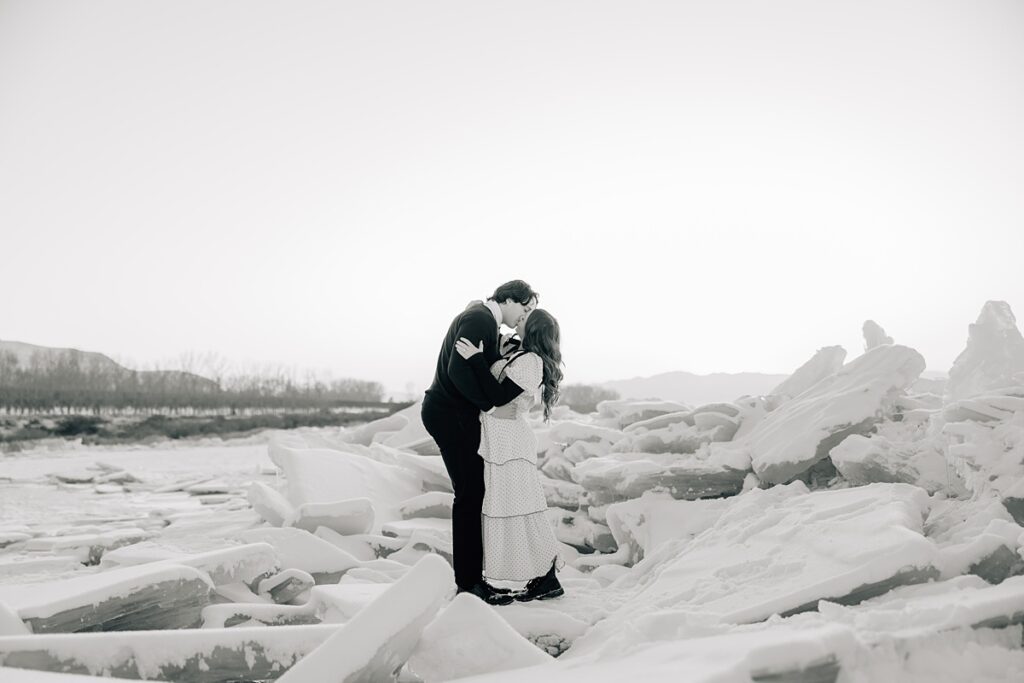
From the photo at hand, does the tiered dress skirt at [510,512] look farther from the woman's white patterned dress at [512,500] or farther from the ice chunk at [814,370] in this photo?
the ice chunk at [814,370]

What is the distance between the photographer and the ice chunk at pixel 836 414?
4191mm

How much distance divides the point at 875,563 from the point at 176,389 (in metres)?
30.4

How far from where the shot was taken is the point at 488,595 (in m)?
3.25

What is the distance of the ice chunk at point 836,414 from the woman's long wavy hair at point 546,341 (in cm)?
174

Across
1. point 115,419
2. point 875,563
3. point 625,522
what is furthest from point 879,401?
point 115,419

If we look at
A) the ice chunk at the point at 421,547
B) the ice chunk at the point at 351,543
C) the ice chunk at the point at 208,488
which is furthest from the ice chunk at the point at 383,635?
the ice chunk at the point at 208,488

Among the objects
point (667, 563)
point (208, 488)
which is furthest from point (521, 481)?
point (208, 488)

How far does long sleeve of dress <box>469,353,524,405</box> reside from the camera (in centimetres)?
321

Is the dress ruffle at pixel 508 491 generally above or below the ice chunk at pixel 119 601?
above

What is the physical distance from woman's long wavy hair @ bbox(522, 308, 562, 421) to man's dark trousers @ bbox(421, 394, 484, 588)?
1.38 feet

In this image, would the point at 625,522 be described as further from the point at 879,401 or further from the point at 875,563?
the point at 875,563

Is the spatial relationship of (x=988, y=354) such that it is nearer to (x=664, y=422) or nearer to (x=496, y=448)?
(x=664, y=422)

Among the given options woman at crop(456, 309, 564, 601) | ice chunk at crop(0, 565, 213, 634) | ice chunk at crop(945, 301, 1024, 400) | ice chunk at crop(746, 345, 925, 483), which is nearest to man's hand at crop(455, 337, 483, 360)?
woman at crop(456, 309, 564, 601)

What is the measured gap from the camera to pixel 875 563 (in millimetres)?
2338
